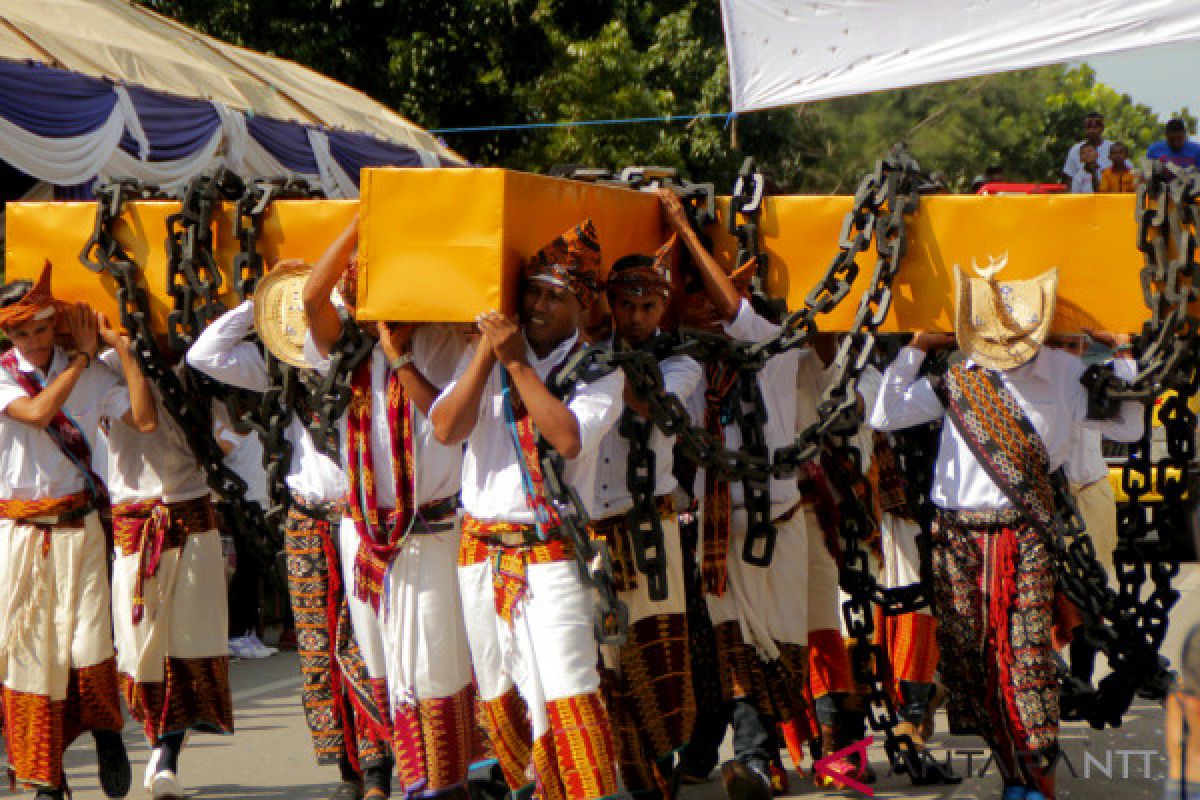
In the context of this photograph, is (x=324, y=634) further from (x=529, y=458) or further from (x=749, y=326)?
(x=749, y=326)

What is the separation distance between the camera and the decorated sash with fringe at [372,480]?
5.46 m

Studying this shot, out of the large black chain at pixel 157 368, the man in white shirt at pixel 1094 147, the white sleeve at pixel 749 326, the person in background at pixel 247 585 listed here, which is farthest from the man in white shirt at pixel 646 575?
the man in white shirt at pixel 1094 147

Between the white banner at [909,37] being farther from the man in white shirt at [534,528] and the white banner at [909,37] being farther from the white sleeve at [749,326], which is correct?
the man in white shirt at [534,528]

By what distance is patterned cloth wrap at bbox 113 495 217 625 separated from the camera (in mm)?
6543

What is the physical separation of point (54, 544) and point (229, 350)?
127 centimetres

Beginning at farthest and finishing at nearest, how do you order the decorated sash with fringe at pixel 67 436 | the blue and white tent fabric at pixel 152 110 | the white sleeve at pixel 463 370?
the blue and white tent fabric at pixel 152 110 < the decorated sash with fringe at pixel 67 436 < the white sleeve at pixel 463 370

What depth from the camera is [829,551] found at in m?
6.82

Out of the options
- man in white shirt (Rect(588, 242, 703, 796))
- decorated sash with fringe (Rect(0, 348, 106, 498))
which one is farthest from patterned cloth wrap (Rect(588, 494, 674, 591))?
decorated sash with fringe (Rect(0, 348, 106, 498))

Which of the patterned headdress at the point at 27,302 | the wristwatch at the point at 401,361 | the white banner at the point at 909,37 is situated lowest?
the wristwatch at the point at 401,361

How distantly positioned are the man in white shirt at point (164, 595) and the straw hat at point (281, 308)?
105 cm

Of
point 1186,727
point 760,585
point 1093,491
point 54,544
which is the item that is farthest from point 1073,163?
point 1186,727

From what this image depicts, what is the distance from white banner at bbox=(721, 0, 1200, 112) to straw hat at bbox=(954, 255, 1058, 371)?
2.21 feet

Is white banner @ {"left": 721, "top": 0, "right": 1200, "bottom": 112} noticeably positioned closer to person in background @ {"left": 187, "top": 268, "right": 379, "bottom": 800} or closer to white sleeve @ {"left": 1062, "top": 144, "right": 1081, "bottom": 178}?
person in background @ {"left": 187, "top": 268, "right": 379, "bottom": 800}

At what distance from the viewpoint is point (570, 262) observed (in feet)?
15.7
